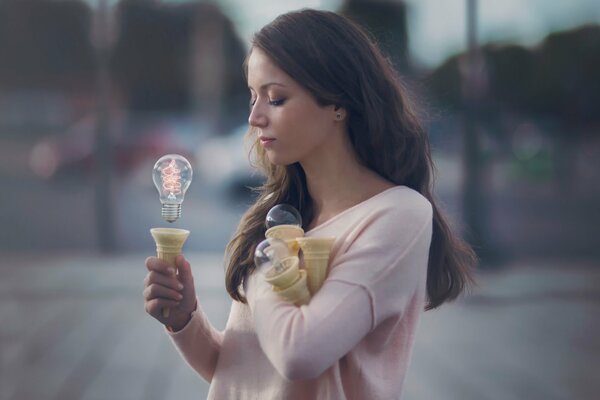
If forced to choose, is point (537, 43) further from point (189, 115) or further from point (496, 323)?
point (189, 115)

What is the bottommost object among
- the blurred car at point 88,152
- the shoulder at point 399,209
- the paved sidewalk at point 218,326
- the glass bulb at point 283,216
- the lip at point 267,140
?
the blurred car at point 88,152

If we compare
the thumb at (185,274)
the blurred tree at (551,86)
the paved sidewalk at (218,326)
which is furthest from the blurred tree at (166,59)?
the thumb at (185,274)

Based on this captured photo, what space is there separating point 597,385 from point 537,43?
2288 centimetres

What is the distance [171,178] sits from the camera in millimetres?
2166

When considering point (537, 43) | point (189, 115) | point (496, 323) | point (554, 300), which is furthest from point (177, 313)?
point (189, 115)

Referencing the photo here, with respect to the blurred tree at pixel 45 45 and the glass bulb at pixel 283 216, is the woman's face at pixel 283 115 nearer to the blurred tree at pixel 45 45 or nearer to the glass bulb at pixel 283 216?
the glass bulb at pixel 283 216

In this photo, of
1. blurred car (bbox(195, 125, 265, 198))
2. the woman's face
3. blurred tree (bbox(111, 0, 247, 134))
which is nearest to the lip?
the woman's face

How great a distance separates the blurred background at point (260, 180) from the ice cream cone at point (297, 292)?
1.73ft

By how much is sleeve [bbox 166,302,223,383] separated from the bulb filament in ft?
0.80

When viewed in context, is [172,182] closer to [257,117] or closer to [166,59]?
[257,117]

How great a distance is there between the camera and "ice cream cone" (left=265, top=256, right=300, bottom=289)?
186cm

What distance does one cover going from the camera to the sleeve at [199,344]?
2170mm

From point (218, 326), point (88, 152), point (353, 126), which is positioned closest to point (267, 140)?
point (353, 126)

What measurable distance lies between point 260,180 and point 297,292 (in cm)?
1399
